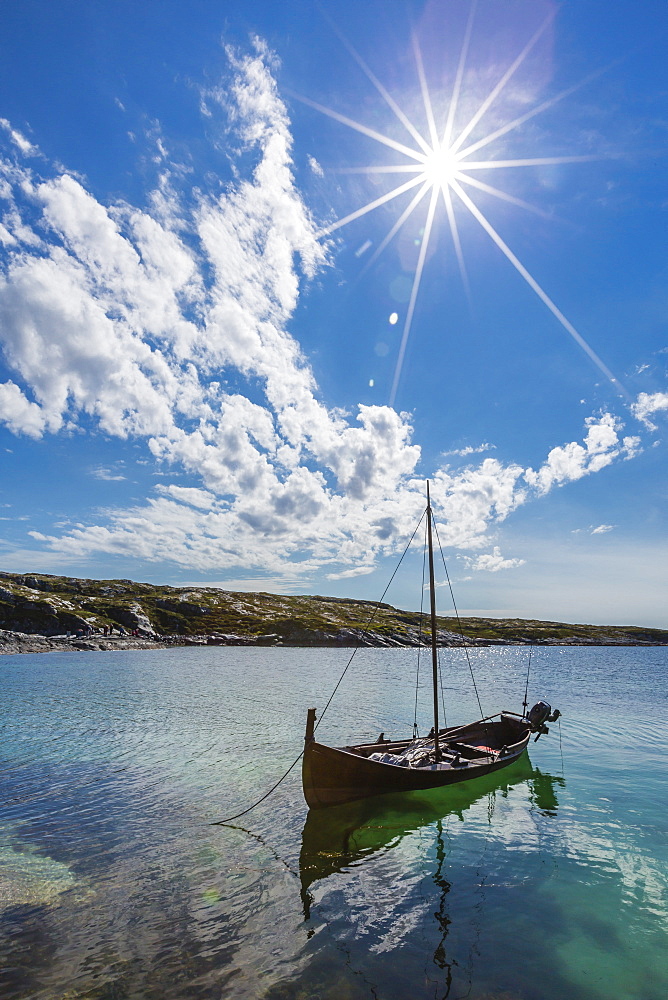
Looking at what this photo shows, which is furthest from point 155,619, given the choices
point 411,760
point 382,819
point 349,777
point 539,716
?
point 349,777

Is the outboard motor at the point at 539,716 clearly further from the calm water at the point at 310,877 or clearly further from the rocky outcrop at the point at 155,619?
the rocky outcrop at the point at 155,619

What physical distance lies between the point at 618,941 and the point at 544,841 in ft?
21.5

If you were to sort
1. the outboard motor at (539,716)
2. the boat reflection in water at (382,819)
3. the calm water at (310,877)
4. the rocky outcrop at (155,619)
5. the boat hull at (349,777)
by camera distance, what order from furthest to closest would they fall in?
the rocky outcrop at (155,619)
the outboard motor at (539,716)
the boat hull at (349,777)
the boat reflection in water at (382,819)
the calm water at (310,877)

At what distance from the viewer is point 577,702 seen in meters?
57.2

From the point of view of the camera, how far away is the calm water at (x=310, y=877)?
36.6ft

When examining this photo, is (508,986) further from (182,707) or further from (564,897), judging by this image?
(182,707)

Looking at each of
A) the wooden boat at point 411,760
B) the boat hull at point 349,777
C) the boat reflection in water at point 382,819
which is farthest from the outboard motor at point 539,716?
the boat hull at point 349,777

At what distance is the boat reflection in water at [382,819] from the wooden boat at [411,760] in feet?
3.67

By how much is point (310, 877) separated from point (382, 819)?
253 inches

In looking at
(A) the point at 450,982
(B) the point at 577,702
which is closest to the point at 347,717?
(B) the point at 577,702

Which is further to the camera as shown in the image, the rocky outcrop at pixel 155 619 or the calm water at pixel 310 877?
the rocky outcrop at pixel 155 619

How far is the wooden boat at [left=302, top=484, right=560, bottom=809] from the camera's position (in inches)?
780

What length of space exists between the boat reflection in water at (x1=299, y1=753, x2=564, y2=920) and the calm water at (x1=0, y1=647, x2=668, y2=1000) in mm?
99

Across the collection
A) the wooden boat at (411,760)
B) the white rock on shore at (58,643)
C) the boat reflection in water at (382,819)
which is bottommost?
the white rock on shore at (58,643)
